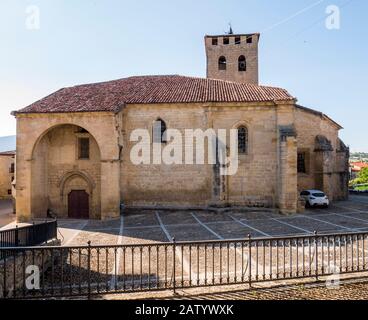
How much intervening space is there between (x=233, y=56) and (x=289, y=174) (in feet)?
45.3

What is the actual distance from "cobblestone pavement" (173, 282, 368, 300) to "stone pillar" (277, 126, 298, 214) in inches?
422

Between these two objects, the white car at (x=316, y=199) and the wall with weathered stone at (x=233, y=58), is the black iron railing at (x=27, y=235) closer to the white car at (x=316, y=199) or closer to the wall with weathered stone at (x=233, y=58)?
the white car at (x=316, y=199)

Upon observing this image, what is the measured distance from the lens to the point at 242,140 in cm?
1759

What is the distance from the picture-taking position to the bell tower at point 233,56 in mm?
24750

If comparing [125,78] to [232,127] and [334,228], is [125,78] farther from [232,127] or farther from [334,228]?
[334,228]

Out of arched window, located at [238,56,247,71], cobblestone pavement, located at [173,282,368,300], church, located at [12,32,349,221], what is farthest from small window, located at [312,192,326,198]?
cobblestone pavement, located at [173,282,368,300]

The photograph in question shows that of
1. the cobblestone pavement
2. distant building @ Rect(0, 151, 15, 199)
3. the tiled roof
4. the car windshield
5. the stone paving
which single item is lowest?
the stone paving

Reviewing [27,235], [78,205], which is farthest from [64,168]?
[27,235]

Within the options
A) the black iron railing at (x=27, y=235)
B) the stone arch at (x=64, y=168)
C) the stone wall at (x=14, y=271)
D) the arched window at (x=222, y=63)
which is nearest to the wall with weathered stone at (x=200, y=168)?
the stone arch at (x=64, y=168)

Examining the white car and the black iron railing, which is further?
the white car

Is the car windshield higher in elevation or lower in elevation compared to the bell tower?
lower

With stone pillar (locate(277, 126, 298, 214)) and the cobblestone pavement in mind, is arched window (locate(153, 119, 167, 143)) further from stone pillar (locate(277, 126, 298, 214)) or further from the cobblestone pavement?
the cobblestone pavement

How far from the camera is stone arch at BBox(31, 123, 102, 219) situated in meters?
17.0

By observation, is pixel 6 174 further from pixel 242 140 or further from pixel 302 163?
pixel 302 163
